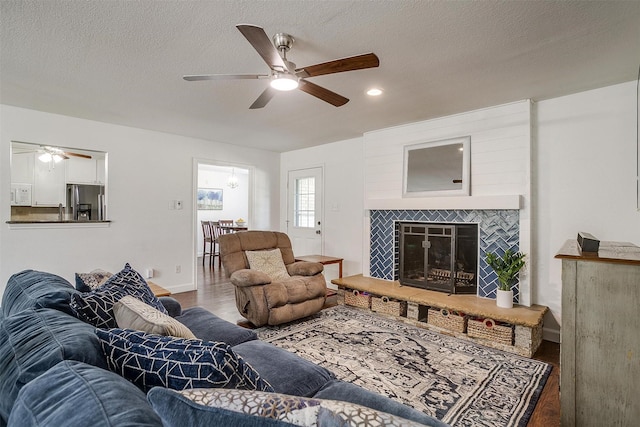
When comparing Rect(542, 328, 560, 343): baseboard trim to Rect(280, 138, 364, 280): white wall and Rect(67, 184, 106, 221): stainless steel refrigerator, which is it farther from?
Rect(67, 184, 106, 221): stainless steel refrigerator

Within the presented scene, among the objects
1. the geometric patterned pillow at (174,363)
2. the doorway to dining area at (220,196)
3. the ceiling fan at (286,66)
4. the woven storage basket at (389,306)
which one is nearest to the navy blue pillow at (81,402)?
the geometric patterned pillow at (174,363)

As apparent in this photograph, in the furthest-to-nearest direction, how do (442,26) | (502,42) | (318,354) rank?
(318,354)
(502,42)
(442,26)

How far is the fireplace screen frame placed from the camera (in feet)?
11.9

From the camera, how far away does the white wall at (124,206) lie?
3.64m

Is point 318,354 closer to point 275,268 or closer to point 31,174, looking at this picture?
point 275,268

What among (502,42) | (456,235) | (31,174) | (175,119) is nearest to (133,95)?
(175,119)

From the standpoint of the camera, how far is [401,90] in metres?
3.03

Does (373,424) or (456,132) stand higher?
(456,132)

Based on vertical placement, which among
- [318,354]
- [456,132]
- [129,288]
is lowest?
[318,354]

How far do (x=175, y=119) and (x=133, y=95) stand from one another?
83cm

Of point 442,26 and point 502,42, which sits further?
point 502,42

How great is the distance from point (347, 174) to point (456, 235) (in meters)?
2.03

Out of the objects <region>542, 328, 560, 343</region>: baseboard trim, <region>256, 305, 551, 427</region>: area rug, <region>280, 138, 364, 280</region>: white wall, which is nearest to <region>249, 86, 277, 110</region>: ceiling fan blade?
<region>256, 305, 551, 427</region>: area rug

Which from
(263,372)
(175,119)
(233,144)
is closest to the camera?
(263,372)
